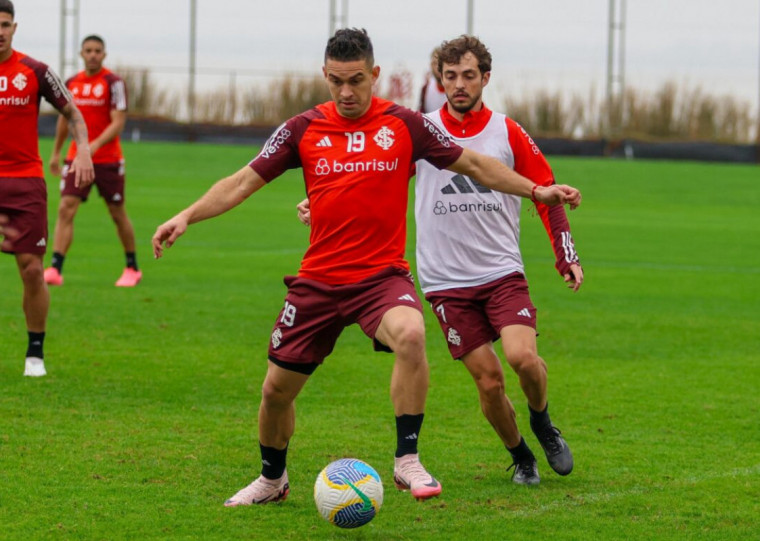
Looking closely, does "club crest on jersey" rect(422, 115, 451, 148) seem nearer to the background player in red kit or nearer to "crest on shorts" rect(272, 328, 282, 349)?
"crest on shorts" rect(272, 328, 282, 349)

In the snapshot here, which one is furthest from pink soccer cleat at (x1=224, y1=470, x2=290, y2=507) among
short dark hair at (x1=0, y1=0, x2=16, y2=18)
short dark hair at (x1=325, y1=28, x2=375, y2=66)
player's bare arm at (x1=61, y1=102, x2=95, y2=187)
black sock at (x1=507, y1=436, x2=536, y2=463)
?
short dark hair at (x1=0, y1=0, x2=16, y2=18)

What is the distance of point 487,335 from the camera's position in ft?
21.6

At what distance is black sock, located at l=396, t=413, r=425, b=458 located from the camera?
19.0ft

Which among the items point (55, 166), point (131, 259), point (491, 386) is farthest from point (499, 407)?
point (131, 259)

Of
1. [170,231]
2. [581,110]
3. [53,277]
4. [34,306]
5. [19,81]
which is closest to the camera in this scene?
[170,231]

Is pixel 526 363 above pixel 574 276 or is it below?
below

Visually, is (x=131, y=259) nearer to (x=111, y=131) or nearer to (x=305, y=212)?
(x=111, y=131)

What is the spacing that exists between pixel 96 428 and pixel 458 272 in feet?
7.75

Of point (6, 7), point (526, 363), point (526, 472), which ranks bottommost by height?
point (526, 472)

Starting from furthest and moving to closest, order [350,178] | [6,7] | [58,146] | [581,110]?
[581,110] → [58,146] → [6,7] → [350,178]

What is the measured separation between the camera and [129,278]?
13.8 meters

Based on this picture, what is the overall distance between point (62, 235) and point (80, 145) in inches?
179

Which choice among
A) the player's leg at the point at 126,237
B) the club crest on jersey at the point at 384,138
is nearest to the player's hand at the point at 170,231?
the club crest on jersey at the point at 384,138

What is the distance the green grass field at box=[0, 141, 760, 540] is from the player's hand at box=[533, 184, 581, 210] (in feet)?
4.69
